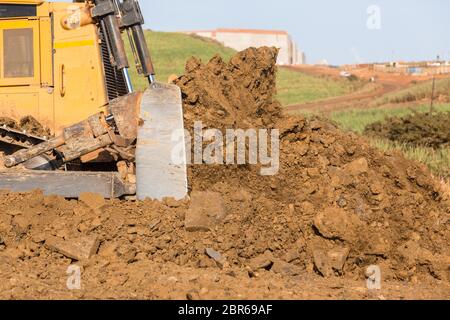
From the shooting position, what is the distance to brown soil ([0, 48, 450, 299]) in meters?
6.18

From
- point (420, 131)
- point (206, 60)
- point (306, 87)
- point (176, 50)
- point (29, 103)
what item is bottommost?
point (306, 87)

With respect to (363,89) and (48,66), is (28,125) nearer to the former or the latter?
(48,66)

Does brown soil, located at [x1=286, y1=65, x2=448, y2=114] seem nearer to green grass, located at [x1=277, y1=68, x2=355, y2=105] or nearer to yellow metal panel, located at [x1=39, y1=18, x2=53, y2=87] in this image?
green grass, located at [x1=277, y1=68, x2=355, y2=105]

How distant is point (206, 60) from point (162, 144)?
46194mm

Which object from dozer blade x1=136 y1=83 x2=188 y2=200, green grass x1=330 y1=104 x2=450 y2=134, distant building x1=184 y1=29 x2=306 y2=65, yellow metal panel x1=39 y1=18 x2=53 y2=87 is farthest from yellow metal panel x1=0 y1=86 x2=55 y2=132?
distant building x1=184 y1=29 x2=306 y2=65

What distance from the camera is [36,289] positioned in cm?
582

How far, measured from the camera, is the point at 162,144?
7.30 meters

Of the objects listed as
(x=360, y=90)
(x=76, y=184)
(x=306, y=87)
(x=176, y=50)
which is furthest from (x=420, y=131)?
(x=176, y=50)

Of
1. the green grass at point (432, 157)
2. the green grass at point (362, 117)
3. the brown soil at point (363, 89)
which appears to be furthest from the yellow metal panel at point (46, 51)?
the brown soil at point (363, 89)

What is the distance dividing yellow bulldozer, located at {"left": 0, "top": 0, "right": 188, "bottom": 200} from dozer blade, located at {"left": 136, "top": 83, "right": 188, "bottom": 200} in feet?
0.83

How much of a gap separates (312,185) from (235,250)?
117 cm

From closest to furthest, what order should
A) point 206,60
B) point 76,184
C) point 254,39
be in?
point 76,184 → point 206,60 → point 254,39
